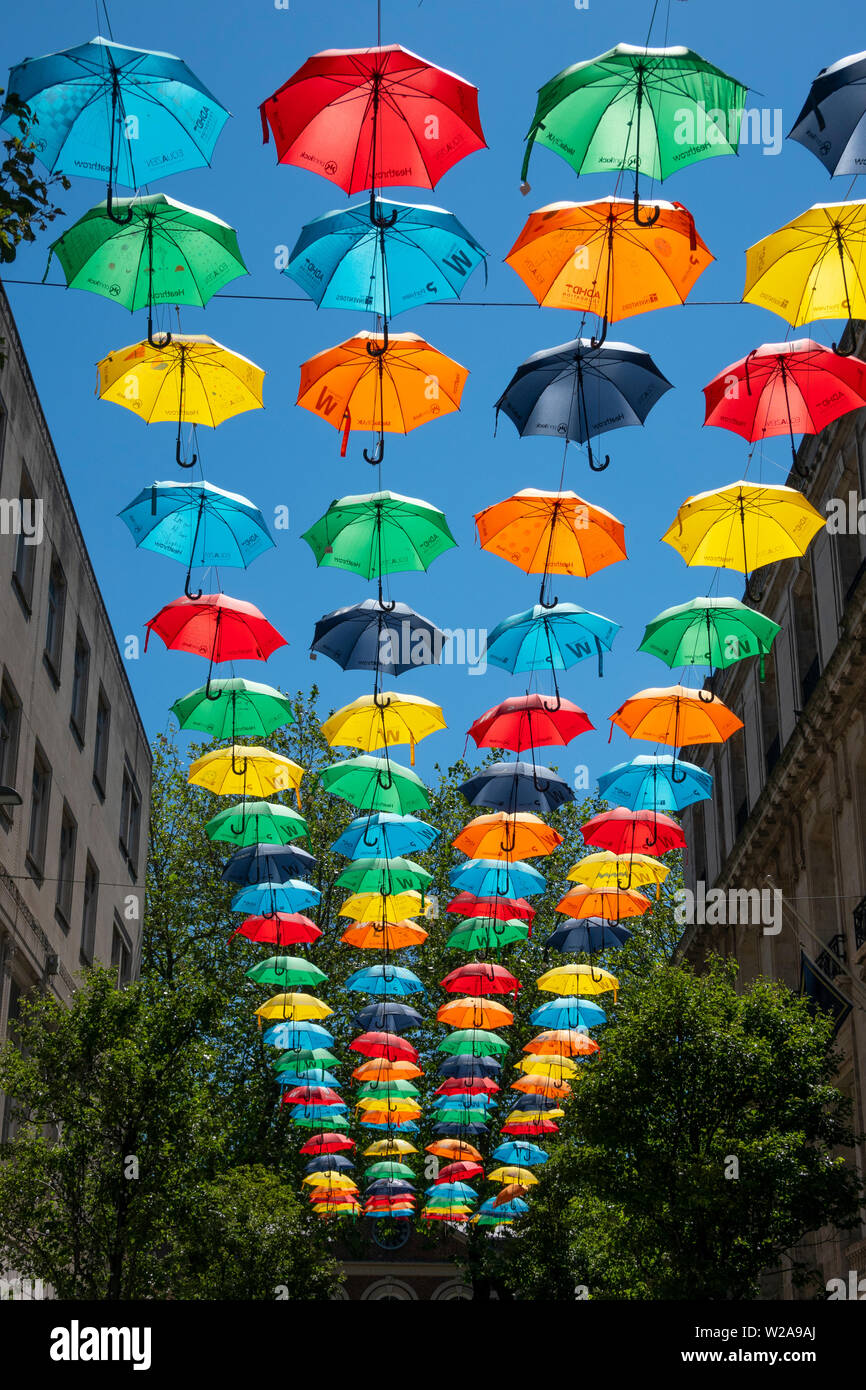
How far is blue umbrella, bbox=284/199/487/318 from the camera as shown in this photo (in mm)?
13773

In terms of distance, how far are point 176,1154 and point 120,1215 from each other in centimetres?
101

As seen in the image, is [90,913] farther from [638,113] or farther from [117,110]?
[638,113]

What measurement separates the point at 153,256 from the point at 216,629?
5339 mm

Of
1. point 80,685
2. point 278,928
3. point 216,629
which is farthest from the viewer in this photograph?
point 80,685

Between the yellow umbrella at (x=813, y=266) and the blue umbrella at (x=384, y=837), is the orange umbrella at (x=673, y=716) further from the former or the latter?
the yellow umbrella at (x=813, y=266)

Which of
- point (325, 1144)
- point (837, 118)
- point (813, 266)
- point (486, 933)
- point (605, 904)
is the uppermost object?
point (837, 118)

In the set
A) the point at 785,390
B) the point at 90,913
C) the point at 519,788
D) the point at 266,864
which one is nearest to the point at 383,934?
the point at 266,864

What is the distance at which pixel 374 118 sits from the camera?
1274 centimetres

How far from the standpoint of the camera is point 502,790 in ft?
71.2

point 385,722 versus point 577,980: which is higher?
point 385,722

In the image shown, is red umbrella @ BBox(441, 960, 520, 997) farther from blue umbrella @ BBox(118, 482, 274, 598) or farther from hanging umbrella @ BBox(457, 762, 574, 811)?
blue umbrella @ BBox(118, 482, 274, 598)

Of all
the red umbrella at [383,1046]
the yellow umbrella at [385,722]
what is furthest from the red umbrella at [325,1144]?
→ the yellow umbrella at [385,722]

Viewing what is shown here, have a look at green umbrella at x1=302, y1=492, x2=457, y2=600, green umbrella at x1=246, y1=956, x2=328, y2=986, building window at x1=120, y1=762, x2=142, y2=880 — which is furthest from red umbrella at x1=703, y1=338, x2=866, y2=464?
building window at x1=120, y1=762, x2=142, y2=880
